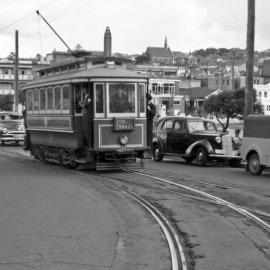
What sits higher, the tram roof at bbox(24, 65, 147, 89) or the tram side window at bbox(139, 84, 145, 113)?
the tram roof at bbox(24, 65, 147, 89)

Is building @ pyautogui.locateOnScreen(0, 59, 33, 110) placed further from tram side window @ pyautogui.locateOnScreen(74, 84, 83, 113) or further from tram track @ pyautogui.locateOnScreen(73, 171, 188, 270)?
tram track @ pyautogui.locateOnScreen(73, 171, 188, 270)

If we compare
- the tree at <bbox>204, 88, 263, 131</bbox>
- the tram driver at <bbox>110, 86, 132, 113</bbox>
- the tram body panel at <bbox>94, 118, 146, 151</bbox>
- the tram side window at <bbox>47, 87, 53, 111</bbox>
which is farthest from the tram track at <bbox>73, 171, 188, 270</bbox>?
the tree at <bbox>204, 88, 263, 131</bbox>

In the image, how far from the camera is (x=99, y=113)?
57.4 ft

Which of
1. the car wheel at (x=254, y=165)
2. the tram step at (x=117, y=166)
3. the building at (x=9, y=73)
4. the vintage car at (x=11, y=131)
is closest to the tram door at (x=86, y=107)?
the tram step at (x=117, y=166)

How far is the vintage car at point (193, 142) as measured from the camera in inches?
810

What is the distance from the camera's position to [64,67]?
19.8 m

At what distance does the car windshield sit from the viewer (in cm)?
2202

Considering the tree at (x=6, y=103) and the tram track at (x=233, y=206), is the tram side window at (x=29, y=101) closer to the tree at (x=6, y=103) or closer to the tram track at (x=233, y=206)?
the tram track at (x=233, y=206)

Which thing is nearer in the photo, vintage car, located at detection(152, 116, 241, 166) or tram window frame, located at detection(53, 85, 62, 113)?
tram window frame, located at detection(53, 85, 62, 113)

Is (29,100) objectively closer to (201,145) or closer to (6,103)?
(201,145)

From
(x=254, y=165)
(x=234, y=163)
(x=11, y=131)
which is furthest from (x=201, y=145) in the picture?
(x=11, y=131)

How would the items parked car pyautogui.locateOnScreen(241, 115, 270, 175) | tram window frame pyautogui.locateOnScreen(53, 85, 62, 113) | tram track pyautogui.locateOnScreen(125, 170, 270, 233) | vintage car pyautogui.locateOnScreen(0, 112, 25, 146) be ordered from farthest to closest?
vintage car pyautogui.locateOnScreen(0, 112, 25, 146) < tram window frame pyautogui.locateOnScreen(53, 85, 62, 113) < parked car pyautogui.locateOnScreen(241, 115, 270, 175) < tram track pyautogui.locateOnScreen(125, 170, 270, 233)

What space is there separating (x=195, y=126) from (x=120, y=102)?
530 centimetres

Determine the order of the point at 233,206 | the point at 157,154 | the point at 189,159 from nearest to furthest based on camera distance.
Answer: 1. the point at 233,206
2. the point at 189,159
3. the point at 157,154
